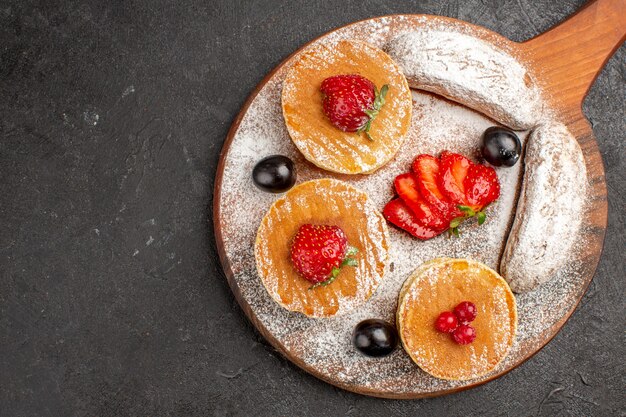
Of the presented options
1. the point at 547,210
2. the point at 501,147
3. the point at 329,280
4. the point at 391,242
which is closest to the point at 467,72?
the point at 501,147

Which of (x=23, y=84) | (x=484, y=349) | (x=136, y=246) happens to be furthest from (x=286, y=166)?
(x=23, y=84)

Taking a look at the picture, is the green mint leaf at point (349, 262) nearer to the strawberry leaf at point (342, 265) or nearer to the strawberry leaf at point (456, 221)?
the strawberry leaf at point (342, 265)

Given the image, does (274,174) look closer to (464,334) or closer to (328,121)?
(328,121)

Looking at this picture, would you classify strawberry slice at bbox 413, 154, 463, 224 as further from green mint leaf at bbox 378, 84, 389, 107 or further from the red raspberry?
the red raspberry

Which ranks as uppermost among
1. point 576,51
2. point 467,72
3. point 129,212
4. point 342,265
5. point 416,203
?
point 576,51

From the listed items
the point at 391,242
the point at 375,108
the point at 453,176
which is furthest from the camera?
the point at 391,242

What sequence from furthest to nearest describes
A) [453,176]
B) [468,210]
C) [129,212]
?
[129,212] → [453,176] → [468,210]

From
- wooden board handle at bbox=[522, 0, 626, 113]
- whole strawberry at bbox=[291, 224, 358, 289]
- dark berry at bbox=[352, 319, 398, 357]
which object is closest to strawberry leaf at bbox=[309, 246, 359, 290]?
whole strawberry at bbox=[291, 224, 358, 289]
